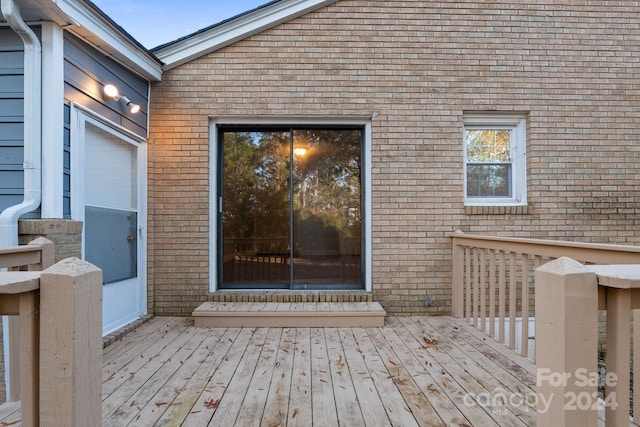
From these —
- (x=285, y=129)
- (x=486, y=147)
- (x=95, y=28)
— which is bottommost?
(x=486, y=147)

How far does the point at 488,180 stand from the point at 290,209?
2451 mm

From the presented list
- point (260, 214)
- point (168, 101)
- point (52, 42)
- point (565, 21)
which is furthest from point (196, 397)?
point (565, 21)

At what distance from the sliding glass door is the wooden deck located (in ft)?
2.95

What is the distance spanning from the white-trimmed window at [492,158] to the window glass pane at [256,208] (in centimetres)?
224

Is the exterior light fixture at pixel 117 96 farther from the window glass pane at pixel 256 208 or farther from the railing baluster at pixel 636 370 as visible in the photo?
the railing baluster at pixel 636 370

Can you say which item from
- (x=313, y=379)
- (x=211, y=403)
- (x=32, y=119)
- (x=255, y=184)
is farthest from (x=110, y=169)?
(x=313, y=379)

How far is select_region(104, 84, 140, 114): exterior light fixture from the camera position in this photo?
329cm

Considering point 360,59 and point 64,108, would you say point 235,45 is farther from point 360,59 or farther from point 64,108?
point 64,108

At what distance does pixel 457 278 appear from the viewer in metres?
3.88

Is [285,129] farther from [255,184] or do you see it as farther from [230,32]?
[230,32]

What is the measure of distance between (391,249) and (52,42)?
12.0 ft

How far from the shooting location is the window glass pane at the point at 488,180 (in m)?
4.25

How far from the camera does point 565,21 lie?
13.5ft

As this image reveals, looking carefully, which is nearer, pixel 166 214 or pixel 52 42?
pixel 52 42
